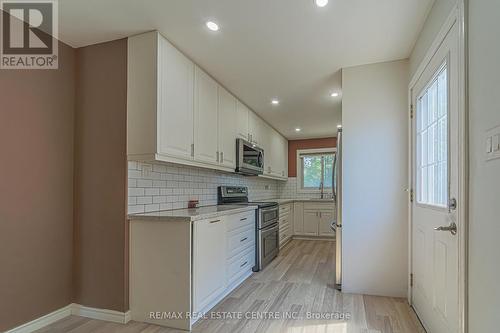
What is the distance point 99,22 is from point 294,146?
5434mm

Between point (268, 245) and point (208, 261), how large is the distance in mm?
1724

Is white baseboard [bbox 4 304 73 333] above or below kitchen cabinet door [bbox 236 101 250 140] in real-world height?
below

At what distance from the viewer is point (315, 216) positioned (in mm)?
6211

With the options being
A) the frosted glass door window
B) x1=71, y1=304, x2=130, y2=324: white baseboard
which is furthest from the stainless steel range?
the frosted glass door window

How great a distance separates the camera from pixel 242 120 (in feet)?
14.0

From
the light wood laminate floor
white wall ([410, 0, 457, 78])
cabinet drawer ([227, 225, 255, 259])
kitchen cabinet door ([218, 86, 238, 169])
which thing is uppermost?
white wall ([410, 0, 457, 78])

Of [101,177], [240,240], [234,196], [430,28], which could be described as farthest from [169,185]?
[430,28]

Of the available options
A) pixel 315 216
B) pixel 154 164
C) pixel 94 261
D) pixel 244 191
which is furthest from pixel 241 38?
pixel 315 216

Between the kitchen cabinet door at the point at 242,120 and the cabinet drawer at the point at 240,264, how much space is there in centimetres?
162

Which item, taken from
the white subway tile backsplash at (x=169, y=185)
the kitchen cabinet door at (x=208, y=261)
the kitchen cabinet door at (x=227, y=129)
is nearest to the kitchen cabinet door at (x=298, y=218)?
the white subway tile backsplash at (x=169, y=185)

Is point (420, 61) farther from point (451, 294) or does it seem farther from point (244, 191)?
point (244, 191)

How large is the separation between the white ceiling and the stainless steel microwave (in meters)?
0.97

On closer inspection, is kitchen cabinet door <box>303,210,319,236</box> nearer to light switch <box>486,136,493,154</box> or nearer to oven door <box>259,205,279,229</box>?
oven door <box>259,205,279,229</box>

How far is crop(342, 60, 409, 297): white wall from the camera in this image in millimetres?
2889
